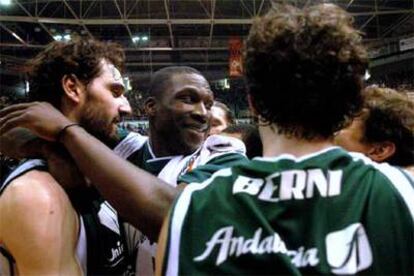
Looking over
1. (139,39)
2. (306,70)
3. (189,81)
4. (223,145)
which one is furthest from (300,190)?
(139,39)

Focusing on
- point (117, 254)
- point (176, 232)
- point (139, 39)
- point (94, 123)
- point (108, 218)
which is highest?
point (139, 39)

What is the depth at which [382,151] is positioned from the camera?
Answer: 6.17ft

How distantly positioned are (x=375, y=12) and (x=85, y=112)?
12.9m

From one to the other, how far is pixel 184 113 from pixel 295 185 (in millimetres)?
1244

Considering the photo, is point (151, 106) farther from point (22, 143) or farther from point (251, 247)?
point (251, 247)

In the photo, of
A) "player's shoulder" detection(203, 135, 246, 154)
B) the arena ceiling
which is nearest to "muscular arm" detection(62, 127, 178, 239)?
"player's shoulder" detection(203, 135, 246, 154)

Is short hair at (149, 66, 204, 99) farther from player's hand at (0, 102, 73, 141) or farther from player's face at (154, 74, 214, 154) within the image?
player's hand at (0, 102, 73, 141)

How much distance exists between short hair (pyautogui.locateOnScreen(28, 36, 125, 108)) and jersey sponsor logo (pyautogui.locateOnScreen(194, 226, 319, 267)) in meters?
1.03

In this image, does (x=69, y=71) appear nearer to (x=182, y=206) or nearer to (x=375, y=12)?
(x=182, y=206)

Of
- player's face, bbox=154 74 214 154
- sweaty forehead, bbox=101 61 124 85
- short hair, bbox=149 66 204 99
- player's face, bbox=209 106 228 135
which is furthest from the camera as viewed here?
player's face, bbox=209 106 228 135

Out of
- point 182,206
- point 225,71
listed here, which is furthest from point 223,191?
point 225,71

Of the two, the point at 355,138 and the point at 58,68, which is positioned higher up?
the point at 58,68

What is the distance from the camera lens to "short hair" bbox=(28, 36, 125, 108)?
1.83 metres

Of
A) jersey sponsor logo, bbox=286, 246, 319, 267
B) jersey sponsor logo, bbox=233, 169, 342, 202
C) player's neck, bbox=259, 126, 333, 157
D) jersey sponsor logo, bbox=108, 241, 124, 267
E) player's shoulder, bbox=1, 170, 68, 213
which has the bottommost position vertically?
jersey sponsor logo, bbox=108, 241, 124, 267
